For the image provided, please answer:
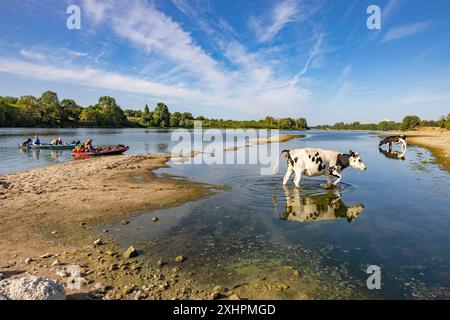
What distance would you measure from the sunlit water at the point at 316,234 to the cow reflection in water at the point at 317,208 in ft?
0.14

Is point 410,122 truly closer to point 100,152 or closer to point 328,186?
point 100,152

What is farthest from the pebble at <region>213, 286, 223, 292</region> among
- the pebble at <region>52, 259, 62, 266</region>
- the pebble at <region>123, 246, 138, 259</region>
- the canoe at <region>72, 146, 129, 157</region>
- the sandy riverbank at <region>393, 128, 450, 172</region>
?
the canoe at <region>72, 146, 129, 157</region>

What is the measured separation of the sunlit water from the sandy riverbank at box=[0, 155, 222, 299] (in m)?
0.89

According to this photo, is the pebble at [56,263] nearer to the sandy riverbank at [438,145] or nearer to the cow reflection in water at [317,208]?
the cow reflection in water at [317,208]

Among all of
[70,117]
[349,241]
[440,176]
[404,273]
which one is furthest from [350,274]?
[70,117]

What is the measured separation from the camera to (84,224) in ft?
36.2

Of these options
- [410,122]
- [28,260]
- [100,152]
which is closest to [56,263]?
[28,260]

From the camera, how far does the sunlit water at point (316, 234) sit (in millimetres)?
7350

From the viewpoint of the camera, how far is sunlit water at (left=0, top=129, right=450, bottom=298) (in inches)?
289

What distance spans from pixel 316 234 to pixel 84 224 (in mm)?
8971

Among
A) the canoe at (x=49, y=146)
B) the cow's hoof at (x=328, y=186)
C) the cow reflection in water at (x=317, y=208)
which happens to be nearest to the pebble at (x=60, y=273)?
the cow reflection in water at (x=317, y=208)
